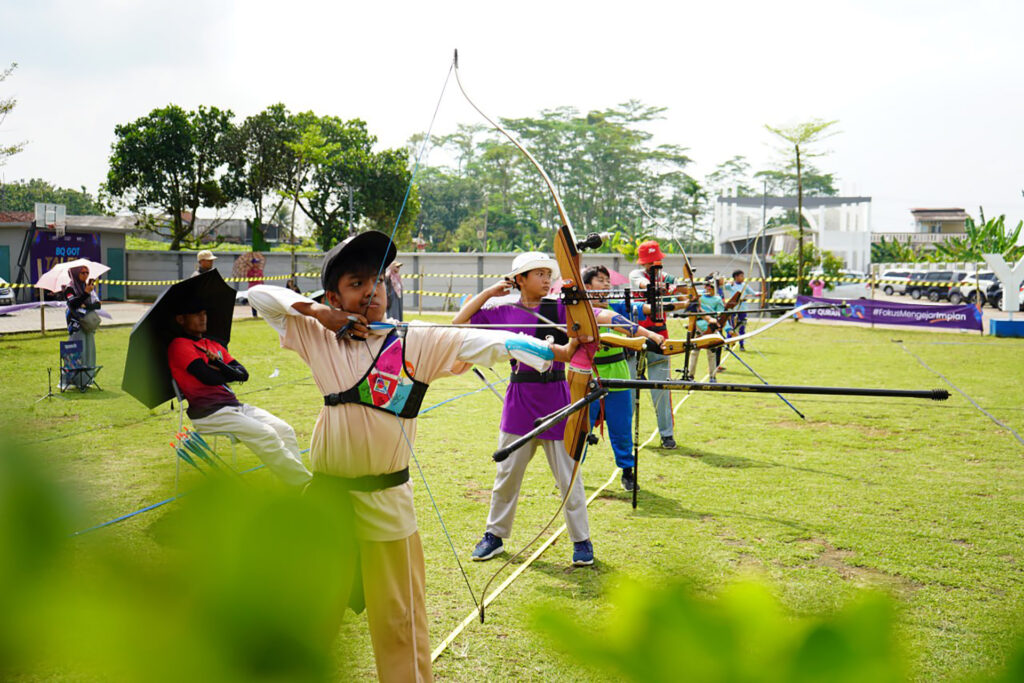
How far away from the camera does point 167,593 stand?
36 cm

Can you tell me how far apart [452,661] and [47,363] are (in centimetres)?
998

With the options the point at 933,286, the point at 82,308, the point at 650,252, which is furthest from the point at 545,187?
the point at 933,286

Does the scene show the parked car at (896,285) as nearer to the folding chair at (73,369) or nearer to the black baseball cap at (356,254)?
the folding chair at (73,369)

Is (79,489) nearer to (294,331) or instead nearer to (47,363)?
(294,331)

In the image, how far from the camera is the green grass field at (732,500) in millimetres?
520

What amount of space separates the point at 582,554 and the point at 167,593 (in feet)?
12.2

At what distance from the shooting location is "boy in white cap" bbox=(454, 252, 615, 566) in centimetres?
390

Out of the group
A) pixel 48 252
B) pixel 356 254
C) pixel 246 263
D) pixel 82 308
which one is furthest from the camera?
pixel 246 263

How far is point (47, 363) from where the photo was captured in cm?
1091

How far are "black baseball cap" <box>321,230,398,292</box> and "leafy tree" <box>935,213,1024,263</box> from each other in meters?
22.4

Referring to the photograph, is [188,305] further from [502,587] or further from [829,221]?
[829,221]

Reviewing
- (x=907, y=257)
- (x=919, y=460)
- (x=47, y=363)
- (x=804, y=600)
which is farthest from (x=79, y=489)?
(x=907, y=257)

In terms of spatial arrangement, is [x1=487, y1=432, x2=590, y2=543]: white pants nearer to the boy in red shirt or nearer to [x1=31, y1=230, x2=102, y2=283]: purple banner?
the boy in red shirt

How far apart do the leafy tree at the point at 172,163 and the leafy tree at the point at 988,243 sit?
2722cm
